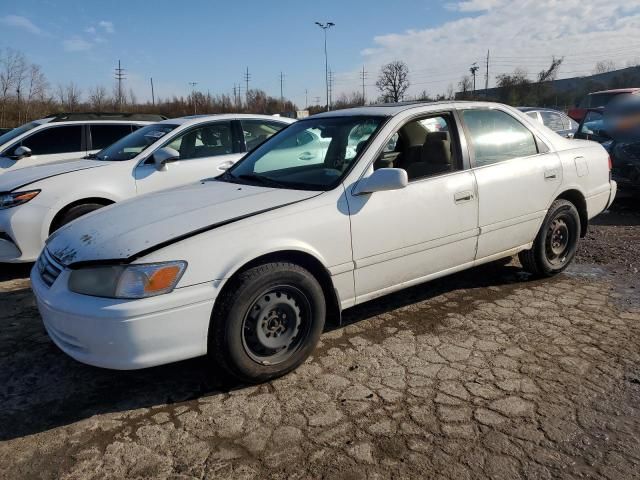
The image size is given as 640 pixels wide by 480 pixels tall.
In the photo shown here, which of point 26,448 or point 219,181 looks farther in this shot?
point 219,181

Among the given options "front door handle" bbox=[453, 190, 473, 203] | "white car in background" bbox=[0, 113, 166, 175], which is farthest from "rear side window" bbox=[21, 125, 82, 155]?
"front door handle" bbox=[453, 190, 473, 203]

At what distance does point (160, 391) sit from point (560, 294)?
338 cm

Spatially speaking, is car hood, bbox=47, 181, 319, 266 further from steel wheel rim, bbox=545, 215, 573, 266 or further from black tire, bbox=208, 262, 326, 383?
steel wheel rim, bbox=545, 215, 573, 266

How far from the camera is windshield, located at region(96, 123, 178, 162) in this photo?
6.19 m

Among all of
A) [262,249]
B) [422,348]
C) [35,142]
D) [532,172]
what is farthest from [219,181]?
[35,142]

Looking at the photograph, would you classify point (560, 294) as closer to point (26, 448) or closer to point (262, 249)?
point (262, 249)

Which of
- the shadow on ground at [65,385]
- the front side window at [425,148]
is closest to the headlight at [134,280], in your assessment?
the shadow on ground at [65,385]

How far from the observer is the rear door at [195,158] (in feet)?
19.5

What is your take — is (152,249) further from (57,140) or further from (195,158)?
(57,140)

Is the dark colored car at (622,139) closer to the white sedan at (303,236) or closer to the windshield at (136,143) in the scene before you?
the white sedan at (303,236)

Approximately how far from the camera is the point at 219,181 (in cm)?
416

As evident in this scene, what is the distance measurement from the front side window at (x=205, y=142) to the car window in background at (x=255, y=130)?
23cm

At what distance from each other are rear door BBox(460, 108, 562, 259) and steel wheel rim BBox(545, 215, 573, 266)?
270 mm

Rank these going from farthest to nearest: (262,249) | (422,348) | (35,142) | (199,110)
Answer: (199,110)
(35,142)
(422,348)
(262,249)
